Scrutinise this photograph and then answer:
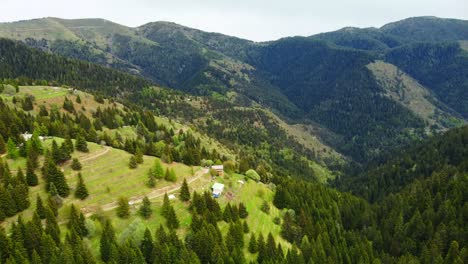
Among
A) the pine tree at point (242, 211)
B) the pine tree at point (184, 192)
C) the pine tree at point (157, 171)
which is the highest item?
the pine tree at point (157, 171)

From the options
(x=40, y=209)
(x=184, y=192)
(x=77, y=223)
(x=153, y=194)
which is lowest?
(x=153, y=194)

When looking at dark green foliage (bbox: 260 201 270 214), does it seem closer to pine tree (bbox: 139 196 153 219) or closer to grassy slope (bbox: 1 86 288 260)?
grassy slope (bbox: 1 86 288 260)

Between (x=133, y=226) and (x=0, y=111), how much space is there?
9664 centimetres

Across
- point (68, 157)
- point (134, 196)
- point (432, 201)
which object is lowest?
point (432, 201)

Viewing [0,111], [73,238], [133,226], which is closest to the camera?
[73,238]

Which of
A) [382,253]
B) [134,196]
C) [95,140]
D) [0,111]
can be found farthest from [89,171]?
[382,253]

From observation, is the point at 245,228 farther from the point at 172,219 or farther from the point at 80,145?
the point at 80,145

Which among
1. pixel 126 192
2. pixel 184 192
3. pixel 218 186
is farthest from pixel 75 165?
pixel 218 186

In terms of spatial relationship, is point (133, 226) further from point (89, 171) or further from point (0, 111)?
point (0, 111)

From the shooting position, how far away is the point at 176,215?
105125 millimetres

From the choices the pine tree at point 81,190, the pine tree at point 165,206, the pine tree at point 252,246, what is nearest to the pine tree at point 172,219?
the pine tree at point 165,206

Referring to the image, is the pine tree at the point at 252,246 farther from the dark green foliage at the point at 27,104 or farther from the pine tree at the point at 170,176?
the dark green foliage at the point at 27,104

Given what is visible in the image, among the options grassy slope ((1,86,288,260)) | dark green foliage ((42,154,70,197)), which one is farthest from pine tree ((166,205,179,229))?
dark green foliage ((42,154,70,197))

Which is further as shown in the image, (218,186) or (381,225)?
(381,225)
